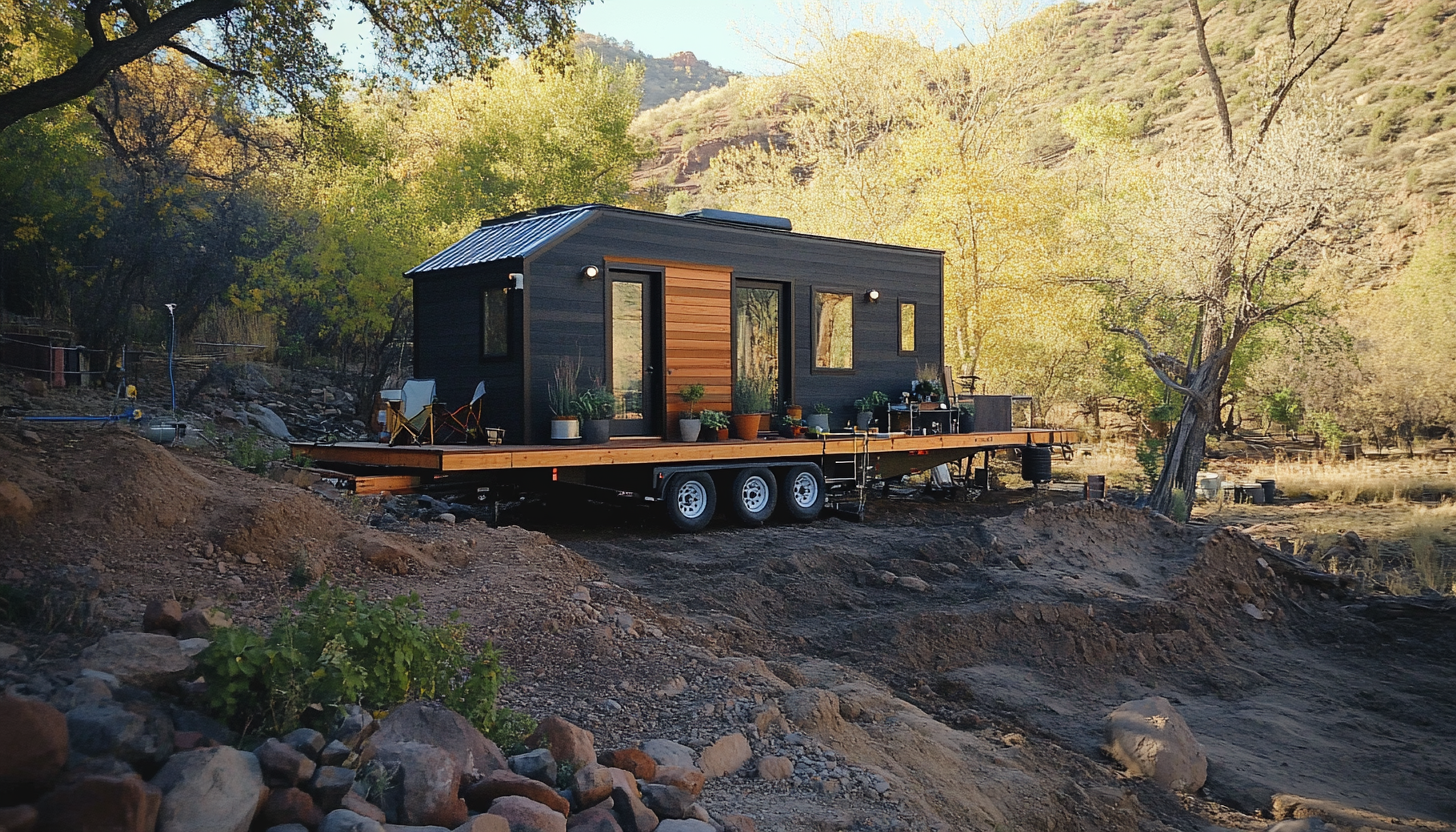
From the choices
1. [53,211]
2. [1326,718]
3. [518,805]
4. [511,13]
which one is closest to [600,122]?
[53,211]

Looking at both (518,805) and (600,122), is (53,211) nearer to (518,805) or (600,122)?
(600,122)

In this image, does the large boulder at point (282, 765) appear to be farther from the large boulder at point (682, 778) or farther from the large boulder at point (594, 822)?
the large boulder at point (682, 778)

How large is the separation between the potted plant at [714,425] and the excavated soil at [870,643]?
2.11m

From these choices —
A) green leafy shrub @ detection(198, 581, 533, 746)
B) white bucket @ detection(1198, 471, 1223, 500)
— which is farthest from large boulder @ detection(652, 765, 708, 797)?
white bucket @ detection(1198, 471, 1223, 500)

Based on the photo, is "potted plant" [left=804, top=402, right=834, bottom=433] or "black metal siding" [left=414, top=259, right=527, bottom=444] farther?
"potted plant" [left=804, top=402, right=834, bottom=433]

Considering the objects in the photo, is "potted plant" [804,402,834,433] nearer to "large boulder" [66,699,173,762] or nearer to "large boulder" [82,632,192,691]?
"large boulder" [82,632,192,691]

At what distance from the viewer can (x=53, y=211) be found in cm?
1413

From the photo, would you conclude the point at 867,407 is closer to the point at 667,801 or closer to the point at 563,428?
the point at 563,428

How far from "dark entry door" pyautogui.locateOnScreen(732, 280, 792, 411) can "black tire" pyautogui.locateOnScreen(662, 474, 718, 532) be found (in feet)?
5.83

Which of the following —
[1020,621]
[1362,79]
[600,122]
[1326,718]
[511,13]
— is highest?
[1362,79]

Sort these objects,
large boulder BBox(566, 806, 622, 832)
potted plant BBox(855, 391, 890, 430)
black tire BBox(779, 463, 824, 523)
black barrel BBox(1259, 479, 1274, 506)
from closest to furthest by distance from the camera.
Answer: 1. large boulder BBox(566, 806, 622, 832)
2. black tire BBox(779, 463, 824, 523)
3. potted plant BBox(855, 391, 890, 430)
4. black barrel BBox(1259, 479, 1274, 506)

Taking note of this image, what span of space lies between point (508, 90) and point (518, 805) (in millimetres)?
23440

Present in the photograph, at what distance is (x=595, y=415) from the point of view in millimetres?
10672

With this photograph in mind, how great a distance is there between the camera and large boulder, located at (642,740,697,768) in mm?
3973
